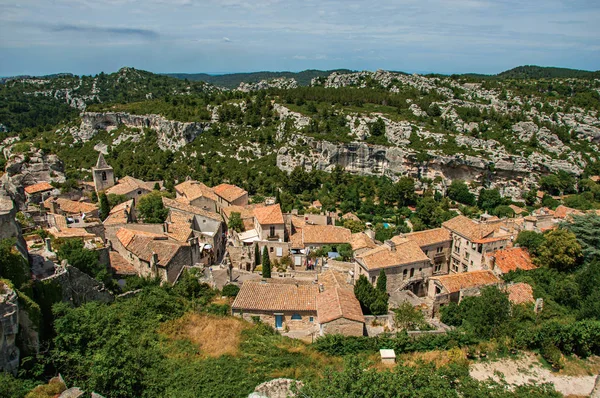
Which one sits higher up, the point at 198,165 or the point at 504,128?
the point at 504,128

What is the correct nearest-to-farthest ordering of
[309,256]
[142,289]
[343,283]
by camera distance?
[142,289]
[343,283]
[309,256]

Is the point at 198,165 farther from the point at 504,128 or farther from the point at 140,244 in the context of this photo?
the point at 504,128

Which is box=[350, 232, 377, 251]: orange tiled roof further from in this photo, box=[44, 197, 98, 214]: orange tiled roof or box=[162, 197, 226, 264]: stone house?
box=[44, 197, 98, 214]: orange tiled roof

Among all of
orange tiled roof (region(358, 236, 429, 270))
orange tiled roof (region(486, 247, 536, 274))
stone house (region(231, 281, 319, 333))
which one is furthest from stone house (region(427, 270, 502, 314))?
stone house (region(231, 281, 319, 333))

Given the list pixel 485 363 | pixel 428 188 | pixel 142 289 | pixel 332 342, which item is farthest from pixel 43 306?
pixel 428 188

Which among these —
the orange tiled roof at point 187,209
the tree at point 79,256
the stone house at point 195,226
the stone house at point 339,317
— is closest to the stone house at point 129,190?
the stone house at point 195,226

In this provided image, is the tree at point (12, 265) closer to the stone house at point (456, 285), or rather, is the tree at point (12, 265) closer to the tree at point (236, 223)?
the tree at point (236, 223)
